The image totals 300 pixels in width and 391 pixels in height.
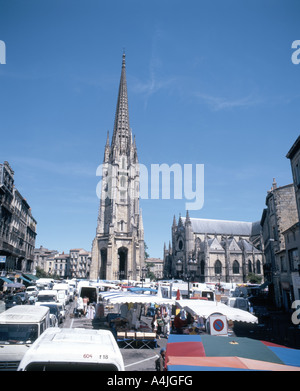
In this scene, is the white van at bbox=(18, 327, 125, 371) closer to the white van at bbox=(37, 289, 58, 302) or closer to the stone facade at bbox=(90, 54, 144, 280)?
the white van at bbox=(37, 289, 58, 302)

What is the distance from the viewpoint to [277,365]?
456 centimetres

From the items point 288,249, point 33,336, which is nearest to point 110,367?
point 33,336

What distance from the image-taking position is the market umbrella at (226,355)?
454 centimetres

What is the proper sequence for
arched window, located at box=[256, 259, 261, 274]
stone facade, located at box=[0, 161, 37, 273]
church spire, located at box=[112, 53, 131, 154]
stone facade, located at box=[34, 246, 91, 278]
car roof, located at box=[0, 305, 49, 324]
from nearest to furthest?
car roof, located at box=[0, 305, 49, 324]
stone facade, located at box=[0, 161, 37, 273]
arched window, located at box=[256, 259, 261, 274]
church spire, located at box=[112, 53, 131, 154]
stone facade, located at box=[34, 246, 91, 278]

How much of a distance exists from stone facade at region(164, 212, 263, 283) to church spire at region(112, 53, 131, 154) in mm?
25745

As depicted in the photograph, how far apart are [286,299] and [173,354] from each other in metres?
24.4

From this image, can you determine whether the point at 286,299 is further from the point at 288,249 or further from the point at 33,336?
the point at 33,336

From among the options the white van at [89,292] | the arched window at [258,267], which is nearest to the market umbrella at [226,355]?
the white van at [89,292]

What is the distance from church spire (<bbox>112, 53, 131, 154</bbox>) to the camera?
250ft

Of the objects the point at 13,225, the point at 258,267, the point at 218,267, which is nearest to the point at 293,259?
the point at 13,225

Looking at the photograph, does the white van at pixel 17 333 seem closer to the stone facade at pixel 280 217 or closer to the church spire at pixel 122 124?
the stone facade at pixel 280 217

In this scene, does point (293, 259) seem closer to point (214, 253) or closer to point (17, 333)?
point (17, 333)

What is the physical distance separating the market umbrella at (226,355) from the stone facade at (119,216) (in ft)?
179

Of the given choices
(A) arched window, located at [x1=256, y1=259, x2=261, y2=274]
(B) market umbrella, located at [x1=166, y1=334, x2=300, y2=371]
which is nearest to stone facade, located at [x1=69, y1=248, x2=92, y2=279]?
(A) arched window, located at [x1=256, y1=259, x2=261, y2=274]
